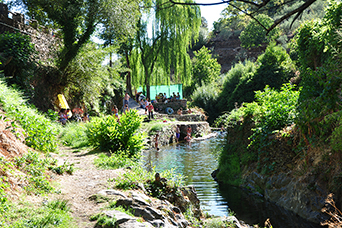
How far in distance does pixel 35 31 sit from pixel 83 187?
12548mm

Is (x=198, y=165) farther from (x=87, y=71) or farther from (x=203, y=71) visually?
(x=203, y=71)

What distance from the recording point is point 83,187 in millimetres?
5613

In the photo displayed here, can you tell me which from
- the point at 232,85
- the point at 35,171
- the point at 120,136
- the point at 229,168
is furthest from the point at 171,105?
the point at 35,171

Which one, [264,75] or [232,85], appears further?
[232,85]

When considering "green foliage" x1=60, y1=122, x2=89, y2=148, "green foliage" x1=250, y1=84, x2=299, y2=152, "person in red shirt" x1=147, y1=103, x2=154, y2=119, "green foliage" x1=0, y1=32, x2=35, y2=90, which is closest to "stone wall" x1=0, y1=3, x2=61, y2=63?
"green foliage" x1=0, y1=32, x2=35, y2=90

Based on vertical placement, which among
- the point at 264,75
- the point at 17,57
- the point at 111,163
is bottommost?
the point at 111,163

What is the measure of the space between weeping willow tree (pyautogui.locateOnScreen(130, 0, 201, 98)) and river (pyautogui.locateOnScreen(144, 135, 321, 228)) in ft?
46.5

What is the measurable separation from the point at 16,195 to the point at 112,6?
1293cm

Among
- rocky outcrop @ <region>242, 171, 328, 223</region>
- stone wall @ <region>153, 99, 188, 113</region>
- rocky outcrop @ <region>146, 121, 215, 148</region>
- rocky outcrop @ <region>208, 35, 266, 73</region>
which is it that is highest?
rocky outcrop @ <region>208, 35, 266, 73</region>

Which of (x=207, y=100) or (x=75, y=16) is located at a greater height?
(x=75, y=16)

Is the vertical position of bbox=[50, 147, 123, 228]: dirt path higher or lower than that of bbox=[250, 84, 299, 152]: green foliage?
lower

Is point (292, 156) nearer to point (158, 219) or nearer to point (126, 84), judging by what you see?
point (158, 219)

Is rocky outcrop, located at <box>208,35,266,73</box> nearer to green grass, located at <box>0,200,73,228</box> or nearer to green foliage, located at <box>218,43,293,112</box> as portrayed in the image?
green foliage, located at <box>218,43,293,112</box>

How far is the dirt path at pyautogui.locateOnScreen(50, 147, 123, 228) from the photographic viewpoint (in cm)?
430
